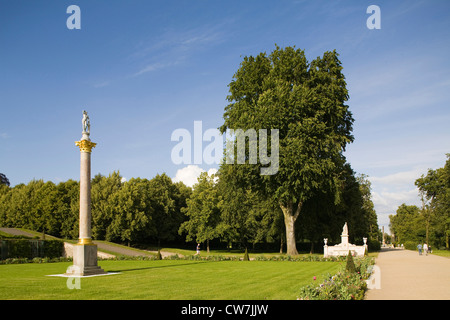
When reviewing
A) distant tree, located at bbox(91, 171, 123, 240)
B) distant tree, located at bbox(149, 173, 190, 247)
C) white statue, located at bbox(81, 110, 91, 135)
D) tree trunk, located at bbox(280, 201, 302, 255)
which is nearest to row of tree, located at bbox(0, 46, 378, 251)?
tree trunk, located at bbox(280, 201, 302, 255)

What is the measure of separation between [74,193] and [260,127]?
39.5 metres

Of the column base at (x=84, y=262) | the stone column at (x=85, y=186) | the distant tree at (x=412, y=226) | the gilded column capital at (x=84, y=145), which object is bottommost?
the distant tree at (x=412, y=226)

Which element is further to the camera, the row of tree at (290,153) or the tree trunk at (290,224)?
the tree trunk at (290,224)

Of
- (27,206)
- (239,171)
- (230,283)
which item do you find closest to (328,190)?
(239,171)

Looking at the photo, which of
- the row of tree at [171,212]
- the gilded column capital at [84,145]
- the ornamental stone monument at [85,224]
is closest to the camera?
the ornamental stone monument at [85,224]

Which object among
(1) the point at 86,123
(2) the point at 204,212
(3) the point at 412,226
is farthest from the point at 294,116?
(3) the point at 412,226

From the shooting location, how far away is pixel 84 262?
19.9 metres

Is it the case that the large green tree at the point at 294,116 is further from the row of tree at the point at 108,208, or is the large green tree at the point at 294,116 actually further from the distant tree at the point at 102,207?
the distant tree at the point at 102,207

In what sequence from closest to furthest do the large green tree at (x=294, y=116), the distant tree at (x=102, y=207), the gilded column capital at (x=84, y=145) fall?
1. the gilded column capital at (x=84, y=145)
2. the large green tree at (x=294, y=116)
3. the distant tree at (x=102, y=207)

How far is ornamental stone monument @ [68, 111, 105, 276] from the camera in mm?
19922

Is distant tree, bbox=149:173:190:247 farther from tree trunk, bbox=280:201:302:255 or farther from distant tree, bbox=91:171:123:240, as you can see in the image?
tree trunk, bbox=280:201:302:255

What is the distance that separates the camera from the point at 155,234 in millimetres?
58375

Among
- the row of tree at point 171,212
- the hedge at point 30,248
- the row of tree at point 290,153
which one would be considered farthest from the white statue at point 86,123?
the row of tree at point 171,212

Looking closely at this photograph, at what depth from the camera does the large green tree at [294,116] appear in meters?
31.2
